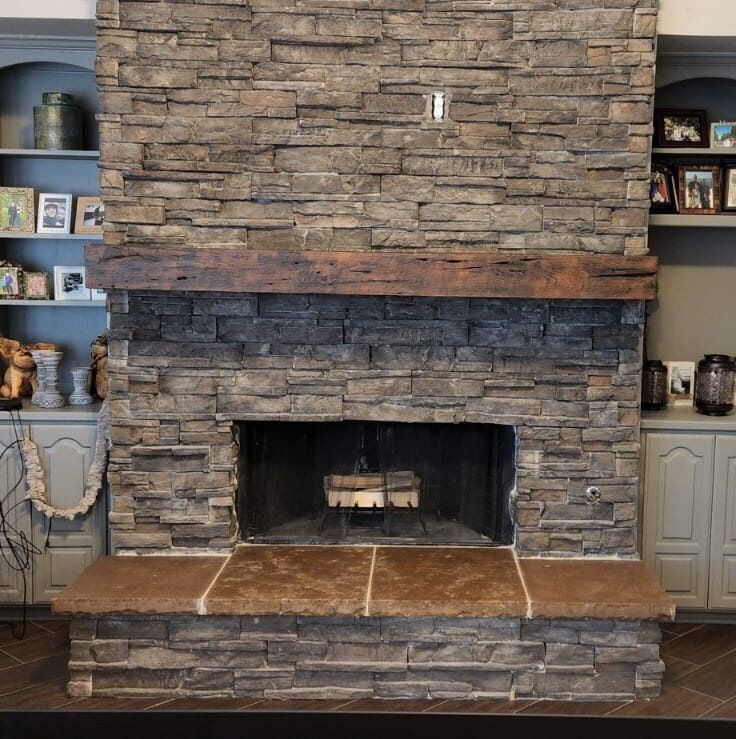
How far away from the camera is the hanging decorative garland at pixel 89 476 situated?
3.21 m

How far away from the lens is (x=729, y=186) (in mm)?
3500

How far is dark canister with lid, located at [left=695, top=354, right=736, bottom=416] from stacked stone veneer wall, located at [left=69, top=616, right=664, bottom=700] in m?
1.05

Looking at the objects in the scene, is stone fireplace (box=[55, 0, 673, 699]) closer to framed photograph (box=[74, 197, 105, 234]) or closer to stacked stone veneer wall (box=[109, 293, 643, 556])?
stacked stone veneer wall (box=[109, 293, 643, 556])

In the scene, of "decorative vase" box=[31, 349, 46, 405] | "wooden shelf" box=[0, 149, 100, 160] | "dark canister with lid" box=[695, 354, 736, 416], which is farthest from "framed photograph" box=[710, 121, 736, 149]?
"decorative vase" box=[31, 349, 46, 405]

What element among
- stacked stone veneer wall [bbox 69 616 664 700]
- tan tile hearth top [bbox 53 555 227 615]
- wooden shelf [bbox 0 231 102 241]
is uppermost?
wooden shelf [bbox 0 231 102 241]

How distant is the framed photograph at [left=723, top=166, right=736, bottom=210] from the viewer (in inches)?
137

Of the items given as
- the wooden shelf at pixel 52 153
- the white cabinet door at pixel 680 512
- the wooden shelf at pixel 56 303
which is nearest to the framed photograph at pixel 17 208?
the wooden shelf at pixel 52 153

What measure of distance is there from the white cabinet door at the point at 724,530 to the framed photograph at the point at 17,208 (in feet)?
9.40

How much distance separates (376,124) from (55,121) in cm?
135

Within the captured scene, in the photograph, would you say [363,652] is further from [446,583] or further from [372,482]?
[372,482]

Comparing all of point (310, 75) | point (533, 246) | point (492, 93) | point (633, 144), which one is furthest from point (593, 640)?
point (310, 75)

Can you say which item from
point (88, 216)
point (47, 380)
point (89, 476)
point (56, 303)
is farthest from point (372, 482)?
point (88, 216)

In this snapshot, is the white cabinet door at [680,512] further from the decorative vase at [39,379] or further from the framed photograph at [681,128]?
the decorative vase at [39,379]

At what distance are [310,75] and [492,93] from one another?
0.63 m
